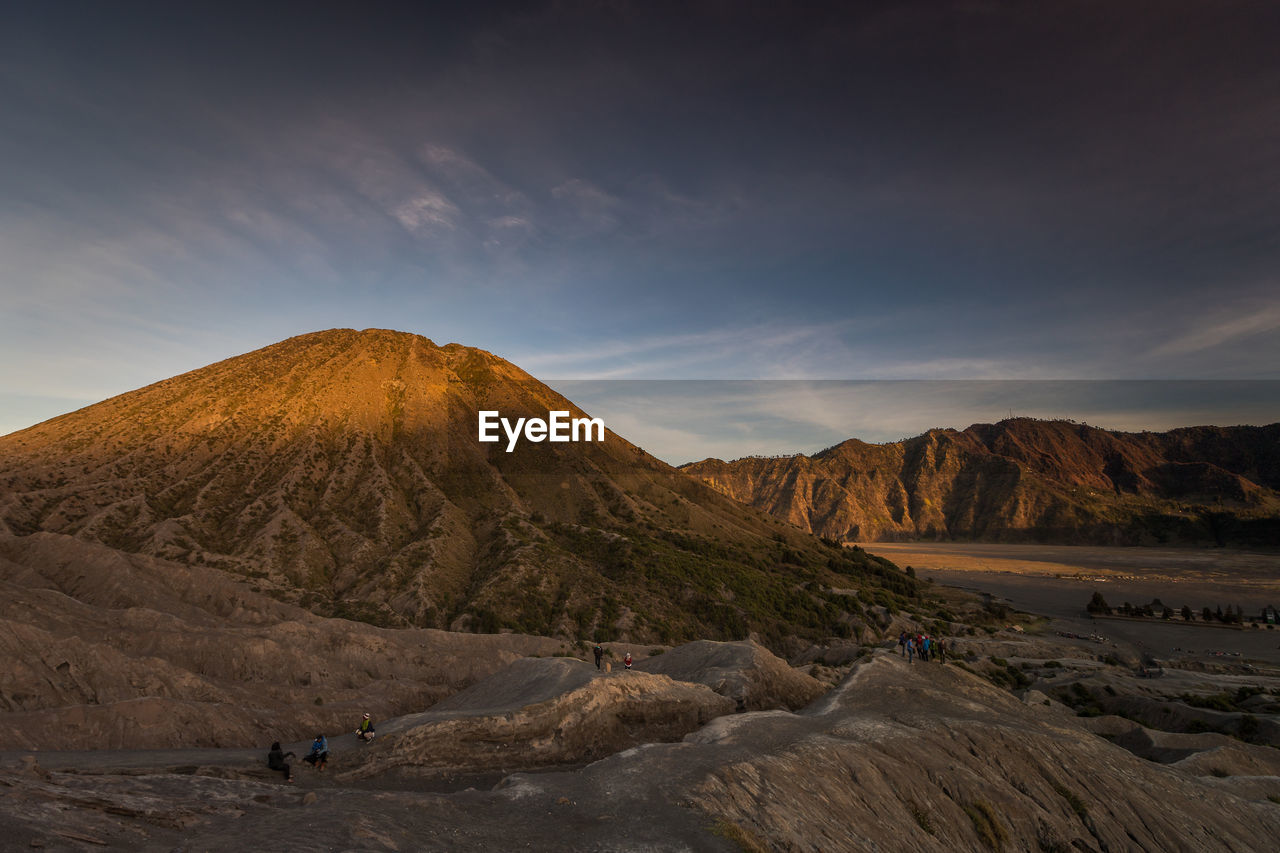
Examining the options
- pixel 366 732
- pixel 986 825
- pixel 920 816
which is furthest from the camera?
pixel 366 732

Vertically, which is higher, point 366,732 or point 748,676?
point 748,676

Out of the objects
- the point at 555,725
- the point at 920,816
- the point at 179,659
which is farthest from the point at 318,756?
the point at 920,816

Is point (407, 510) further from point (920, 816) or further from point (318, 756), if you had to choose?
point (920, 816)

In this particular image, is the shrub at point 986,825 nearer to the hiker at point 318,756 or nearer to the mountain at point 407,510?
the hiker at point 318,756

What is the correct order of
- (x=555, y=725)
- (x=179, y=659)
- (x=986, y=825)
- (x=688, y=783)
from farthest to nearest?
(x=179, y=659), (x=555, y=725), (x=986, y=825), (x=688, y=783)

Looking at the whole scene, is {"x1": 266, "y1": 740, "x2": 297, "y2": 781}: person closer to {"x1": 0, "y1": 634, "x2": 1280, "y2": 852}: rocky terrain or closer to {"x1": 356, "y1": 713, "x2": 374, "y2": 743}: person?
{"x1": 0, "y1": 634, "x2": 1280, "y2": 852}: rocky terrain

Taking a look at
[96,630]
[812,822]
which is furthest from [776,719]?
[96,630]

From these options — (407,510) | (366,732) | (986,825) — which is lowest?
(986,825)

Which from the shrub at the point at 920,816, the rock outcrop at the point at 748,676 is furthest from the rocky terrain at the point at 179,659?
the shrub at the point at 920,816
